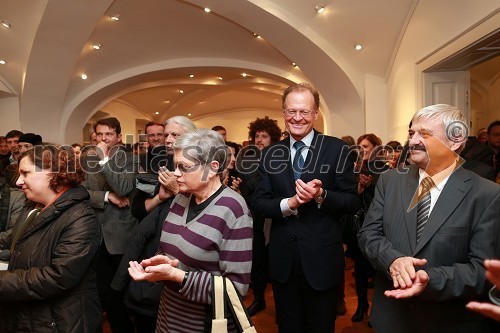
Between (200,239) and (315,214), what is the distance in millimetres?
641

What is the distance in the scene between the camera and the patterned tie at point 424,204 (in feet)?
4.91

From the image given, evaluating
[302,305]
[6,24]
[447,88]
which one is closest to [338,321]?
[302,305]

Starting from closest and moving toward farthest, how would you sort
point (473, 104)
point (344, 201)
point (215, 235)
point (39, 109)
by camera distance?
point (215, 235)
point (344, 201)
point (39, 109)
point (473, 104)

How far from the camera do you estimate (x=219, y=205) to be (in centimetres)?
155

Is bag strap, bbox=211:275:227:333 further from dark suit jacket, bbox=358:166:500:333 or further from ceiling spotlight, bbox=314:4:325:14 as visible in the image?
ceiling spotlight, bbox=314:4:325:14

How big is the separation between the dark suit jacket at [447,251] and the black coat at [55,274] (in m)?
1.27

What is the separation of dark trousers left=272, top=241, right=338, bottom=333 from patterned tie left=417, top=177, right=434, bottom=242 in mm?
583

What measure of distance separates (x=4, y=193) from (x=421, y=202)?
299cm

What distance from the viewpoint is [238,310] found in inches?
56.6

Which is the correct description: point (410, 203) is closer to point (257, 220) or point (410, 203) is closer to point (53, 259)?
point (53, 259)

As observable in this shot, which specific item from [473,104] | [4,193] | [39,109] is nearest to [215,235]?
[4,193]

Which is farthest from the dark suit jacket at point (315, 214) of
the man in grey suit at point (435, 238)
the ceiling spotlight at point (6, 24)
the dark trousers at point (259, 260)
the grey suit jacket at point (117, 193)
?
the ceiling spotlight at point (6, 24)

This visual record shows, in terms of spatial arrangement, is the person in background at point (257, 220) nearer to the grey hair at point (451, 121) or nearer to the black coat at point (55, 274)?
the black coat at point (55, 274)

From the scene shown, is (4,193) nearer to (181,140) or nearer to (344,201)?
(181,140)
